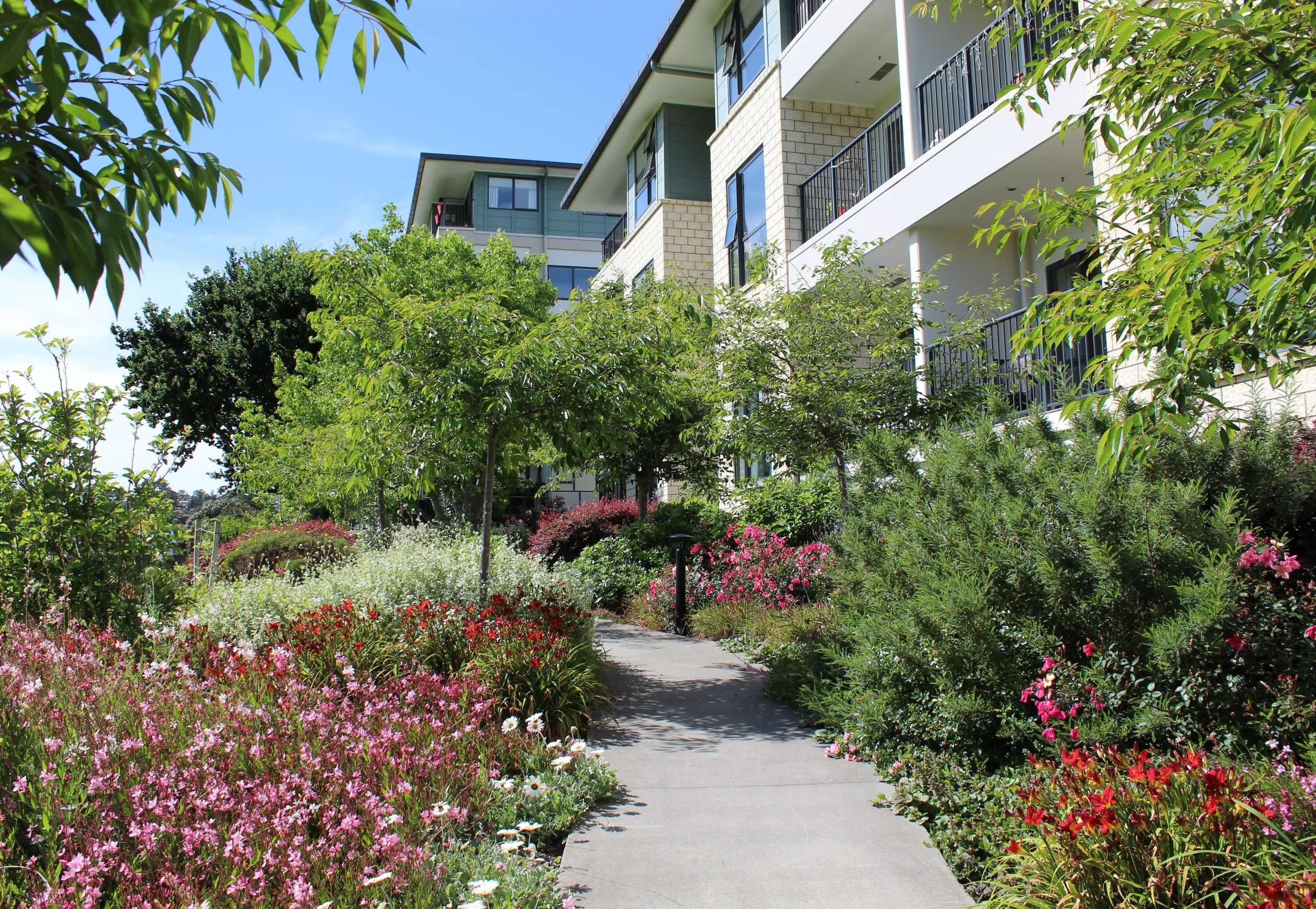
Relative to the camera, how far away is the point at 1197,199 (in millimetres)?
4312

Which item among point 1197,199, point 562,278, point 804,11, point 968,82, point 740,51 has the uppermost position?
point 562,278

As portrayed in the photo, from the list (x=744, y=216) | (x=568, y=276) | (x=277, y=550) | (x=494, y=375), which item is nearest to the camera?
(x=494, y=375)

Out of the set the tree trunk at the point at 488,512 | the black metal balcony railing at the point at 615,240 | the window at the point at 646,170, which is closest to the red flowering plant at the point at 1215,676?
the tree trunk at the point at 488,512

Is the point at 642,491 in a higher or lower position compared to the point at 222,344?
lower

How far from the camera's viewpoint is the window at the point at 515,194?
3375 cm

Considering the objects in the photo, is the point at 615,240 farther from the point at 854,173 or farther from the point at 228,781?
the point at 228,781

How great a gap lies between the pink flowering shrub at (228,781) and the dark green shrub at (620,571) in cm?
788

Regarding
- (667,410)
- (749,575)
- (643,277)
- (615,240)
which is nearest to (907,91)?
(667,410)

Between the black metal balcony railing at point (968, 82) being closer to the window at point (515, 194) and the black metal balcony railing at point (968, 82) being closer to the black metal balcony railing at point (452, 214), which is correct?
the window at point (515, 194)

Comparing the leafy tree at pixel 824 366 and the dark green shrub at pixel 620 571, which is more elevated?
the leafy tree at pixel 824 366

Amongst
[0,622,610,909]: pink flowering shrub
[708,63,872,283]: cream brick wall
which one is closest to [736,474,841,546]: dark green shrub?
[708,63,872,283]: cream brick wall

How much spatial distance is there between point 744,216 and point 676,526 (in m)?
6.89

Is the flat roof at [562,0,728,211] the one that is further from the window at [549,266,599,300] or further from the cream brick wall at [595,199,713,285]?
the window at [549,266,599,300]

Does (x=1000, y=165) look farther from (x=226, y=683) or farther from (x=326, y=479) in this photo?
(x=326, y=479)
